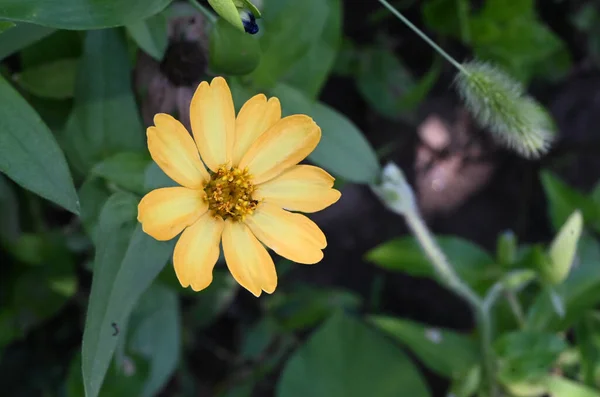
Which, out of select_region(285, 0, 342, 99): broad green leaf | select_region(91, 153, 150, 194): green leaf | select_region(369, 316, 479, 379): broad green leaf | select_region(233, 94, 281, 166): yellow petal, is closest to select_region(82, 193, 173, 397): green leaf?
select_region(91, 153, 150, 194): green leaf

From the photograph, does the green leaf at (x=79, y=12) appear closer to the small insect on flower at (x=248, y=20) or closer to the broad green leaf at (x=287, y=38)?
the small insect on flower at (x=248, y=20)

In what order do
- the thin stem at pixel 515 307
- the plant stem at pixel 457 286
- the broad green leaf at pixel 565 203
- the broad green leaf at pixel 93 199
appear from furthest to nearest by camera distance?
the broad green leaf at pixel 565 203 < the thin stem at pixel 515 307 < the plant stem at pixel 457 286 < the broad green leaf at pixel 93 199

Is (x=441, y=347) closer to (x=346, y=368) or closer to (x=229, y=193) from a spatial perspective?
(x=346, y=368)

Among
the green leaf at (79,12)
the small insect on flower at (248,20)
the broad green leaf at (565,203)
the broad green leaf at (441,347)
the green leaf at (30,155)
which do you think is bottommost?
the broad green leaf at (441,347)

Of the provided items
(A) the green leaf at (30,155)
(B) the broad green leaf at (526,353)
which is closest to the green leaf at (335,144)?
(A) the green leaf at (30,155)

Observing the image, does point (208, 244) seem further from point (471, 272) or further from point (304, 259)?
point (471, 272)

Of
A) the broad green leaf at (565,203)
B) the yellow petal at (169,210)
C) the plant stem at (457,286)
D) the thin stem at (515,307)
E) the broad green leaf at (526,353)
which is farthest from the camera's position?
the broad green leaf at (565,203)
